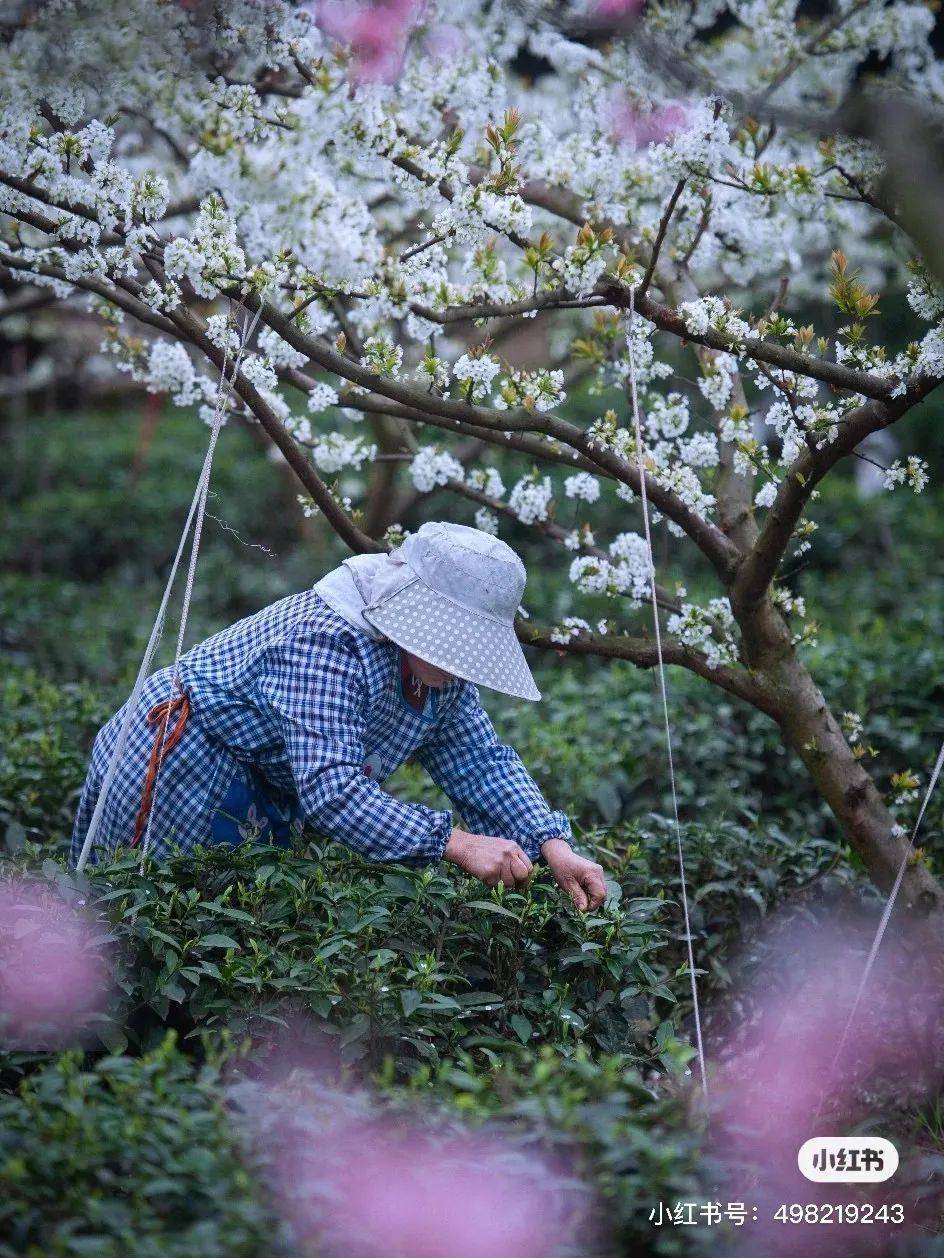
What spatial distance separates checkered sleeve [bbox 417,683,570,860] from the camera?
2752mm

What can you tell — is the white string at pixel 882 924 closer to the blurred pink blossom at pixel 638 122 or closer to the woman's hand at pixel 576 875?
the woman's hand at pixel 576 875

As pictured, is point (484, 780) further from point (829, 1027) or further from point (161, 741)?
point (829, 1027)

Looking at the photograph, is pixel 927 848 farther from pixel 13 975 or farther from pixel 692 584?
→ pixel 692 584

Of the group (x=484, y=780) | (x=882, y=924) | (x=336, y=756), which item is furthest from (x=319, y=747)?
(x=882, y=924)

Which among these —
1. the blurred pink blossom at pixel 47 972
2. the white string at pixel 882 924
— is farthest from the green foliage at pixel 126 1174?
the white string at pixel 882 924

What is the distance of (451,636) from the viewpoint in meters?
2.51

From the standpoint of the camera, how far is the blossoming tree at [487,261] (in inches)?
104

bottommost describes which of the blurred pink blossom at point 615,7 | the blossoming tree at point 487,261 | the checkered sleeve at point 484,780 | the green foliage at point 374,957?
the green foliage at point 374,957

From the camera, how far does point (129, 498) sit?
8.95 meters

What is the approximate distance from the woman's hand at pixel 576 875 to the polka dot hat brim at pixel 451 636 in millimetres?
346

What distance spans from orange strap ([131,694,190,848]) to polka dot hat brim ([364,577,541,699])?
1.63 ft

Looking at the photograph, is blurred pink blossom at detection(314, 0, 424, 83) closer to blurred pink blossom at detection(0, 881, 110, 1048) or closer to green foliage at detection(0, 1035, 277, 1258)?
blurred pink blossom at detection(0, 881, 110, 1048)

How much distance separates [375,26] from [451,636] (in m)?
2.03

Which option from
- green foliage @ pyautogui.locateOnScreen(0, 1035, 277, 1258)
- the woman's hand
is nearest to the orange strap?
the woman's hand
